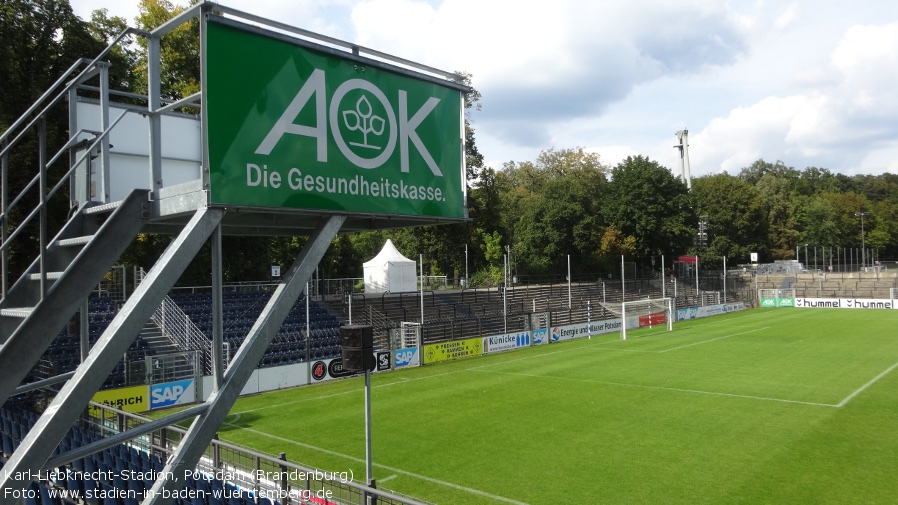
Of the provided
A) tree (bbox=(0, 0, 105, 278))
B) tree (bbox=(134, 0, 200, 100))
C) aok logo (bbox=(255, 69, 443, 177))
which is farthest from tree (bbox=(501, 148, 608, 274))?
aok logo (bbox=(255, 69, 443, 177))

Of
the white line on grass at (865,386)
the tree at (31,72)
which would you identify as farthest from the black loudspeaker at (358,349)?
the white line on grass at (865,386)

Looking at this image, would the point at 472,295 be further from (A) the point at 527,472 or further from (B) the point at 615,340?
(A) the point at 527,472

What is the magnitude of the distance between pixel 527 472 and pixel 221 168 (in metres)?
11.6

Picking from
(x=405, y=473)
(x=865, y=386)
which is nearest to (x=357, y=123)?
(x=405, y=473)

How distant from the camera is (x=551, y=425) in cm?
1809

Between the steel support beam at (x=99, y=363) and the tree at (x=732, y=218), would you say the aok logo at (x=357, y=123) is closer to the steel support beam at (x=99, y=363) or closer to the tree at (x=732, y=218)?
the steel support beam at (x=99, y=363)

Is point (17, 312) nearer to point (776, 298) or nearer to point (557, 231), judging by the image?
point (557, 231)

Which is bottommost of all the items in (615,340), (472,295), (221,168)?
(615,340)

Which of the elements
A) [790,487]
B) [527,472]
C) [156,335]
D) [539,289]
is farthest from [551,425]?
[539,289]

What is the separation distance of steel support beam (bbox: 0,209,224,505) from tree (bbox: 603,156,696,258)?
230 ft

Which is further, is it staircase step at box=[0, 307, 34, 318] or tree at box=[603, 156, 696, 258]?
tree at box=[603, 156, 696, 258]

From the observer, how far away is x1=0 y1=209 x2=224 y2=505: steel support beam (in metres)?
3.41

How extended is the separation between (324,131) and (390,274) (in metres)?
39.0

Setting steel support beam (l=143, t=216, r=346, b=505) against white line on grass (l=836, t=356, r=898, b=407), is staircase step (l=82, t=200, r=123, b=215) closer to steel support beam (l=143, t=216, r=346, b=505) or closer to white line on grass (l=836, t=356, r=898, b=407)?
steel support beam (l=143, t=216, r=346, b=505)
